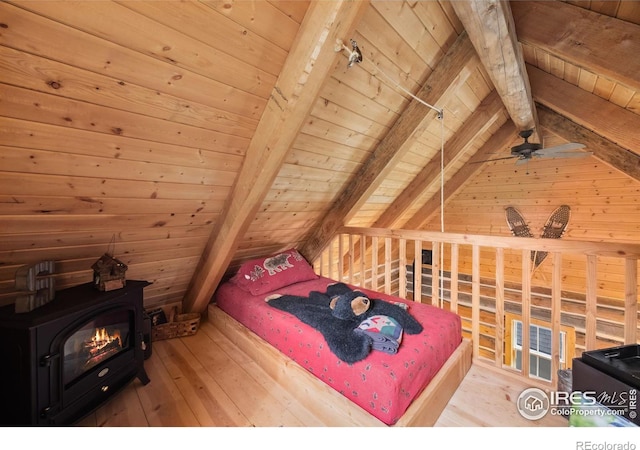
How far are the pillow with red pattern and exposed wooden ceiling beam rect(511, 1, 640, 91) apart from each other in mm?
2512

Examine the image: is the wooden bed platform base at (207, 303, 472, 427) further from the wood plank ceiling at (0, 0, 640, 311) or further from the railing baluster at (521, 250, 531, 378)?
the wood plank ceiling at (0, 0, 640, 311)

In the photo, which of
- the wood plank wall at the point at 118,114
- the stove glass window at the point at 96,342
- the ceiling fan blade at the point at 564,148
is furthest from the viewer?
the ceiling fan blade at the point at 564,148

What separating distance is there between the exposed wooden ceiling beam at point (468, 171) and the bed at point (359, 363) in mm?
2417

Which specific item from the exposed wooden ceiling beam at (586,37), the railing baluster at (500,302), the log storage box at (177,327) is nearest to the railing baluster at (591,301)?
the railing baluster at (500,302)

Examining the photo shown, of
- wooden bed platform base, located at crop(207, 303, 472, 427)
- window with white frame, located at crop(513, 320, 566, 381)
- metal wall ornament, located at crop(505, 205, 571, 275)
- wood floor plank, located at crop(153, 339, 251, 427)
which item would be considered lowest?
window with white frame, located at crop(513, 320, 566, 381)

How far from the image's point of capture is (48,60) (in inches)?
37.9

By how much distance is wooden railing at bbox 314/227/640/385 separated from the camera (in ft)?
5.13

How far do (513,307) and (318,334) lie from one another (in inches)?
171

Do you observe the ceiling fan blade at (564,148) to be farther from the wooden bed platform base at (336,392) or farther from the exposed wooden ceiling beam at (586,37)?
the wooden bed platform base at (336,392)

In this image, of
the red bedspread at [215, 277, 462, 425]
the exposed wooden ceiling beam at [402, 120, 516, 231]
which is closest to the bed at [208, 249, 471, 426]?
Result: the red bedspread at [215, 277, 462, 425]

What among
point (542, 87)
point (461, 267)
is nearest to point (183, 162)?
point (542, 87)

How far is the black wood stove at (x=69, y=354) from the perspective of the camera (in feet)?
3.86

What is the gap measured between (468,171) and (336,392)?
389 centimetres

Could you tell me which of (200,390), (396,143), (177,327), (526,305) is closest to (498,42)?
(396,143)
